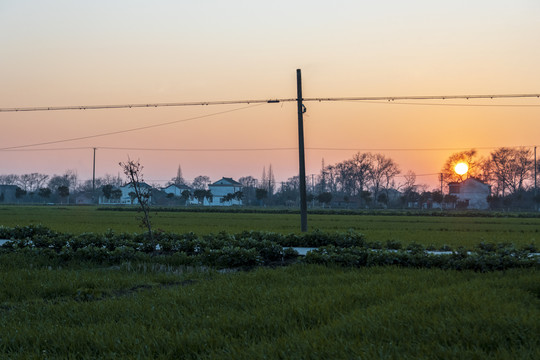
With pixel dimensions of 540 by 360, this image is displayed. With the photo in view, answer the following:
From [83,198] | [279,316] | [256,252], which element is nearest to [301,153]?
[256,252]

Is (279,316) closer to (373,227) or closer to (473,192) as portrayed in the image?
(373,227)

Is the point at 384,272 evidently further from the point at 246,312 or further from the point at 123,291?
the point at 123,291

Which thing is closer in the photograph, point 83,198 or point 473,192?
point 473,192

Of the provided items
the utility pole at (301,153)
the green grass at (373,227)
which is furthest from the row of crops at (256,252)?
the utility pole at (301,153)

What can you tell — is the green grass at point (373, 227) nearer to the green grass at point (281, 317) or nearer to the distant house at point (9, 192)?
the green grass at point (281, 317)

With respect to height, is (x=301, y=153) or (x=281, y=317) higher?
(x=301, y=153)

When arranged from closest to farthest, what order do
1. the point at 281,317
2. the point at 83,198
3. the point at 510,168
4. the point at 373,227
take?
the point at 281,317 → the point at 373,227 → the point at 510,168 → the point at 83,198

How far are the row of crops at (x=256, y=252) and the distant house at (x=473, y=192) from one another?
108 meters

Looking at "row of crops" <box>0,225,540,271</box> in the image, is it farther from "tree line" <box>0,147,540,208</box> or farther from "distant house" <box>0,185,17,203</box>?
"distant house" <box>0,185,17,203</box>

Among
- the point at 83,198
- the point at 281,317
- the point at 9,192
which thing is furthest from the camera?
the point at 9,192

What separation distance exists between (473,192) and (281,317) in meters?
120

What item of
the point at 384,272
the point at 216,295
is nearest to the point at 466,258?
the point at 384,272

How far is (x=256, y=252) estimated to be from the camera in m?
13.2

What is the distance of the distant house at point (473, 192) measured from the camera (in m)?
116
